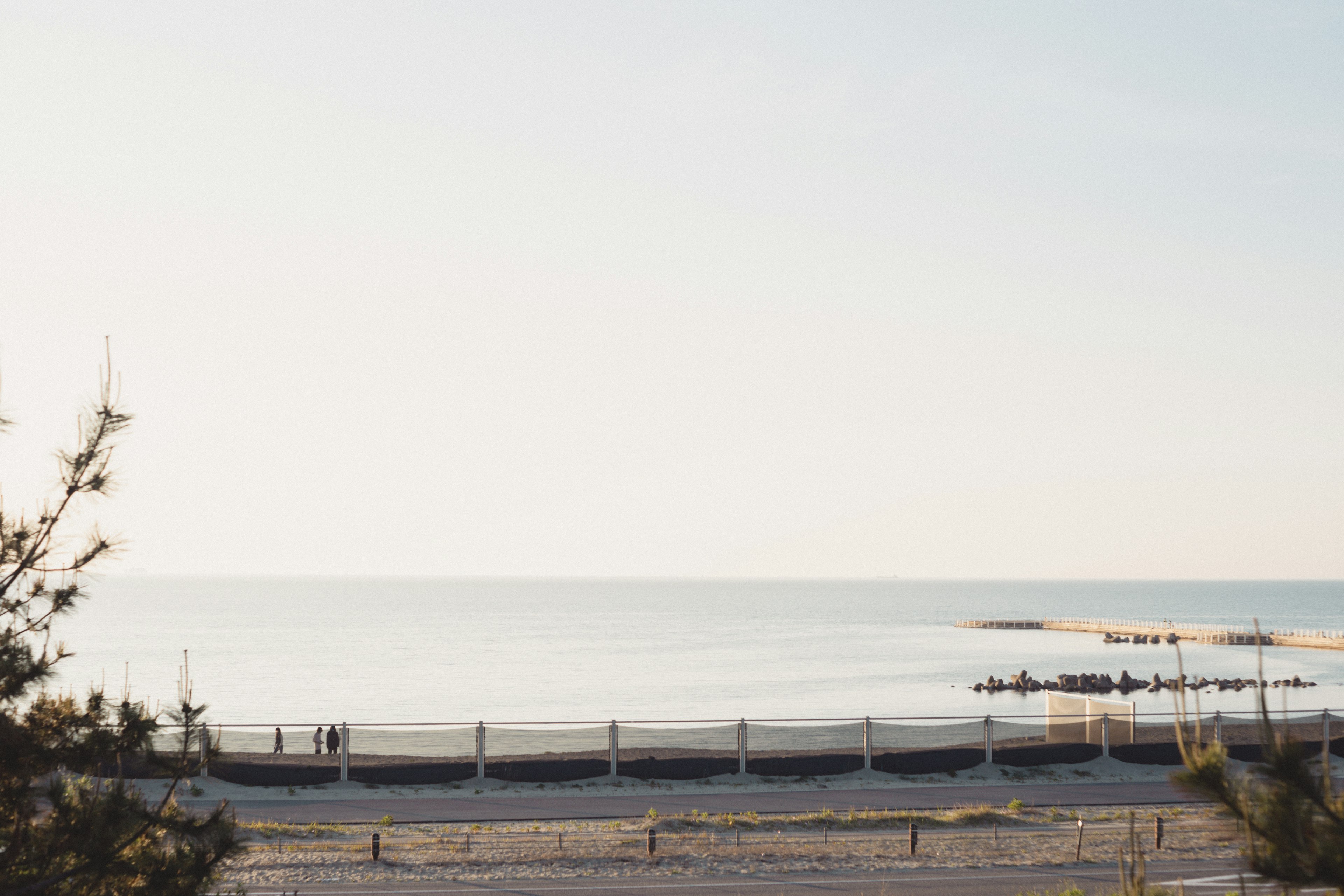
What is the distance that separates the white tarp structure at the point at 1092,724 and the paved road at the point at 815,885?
13225mm

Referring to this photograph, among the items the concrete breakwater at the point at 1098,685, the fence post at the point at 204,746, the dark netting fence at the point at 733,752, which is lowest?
the concrete breakwater at the point at 1098,685

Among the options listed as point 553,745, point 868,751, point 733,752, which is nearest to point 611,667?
point 553,745

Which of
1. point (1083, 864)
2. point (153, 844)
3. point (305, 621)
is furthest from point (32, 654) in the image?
point (305, 621)

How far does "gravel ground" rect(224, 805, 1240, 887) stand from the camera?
68.1 ft

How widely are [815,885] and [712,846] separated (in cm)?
358

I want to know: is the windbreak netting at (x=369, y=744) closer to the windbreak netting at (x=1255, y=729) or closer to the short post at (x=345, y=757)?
the short post at (x=345, y=757)

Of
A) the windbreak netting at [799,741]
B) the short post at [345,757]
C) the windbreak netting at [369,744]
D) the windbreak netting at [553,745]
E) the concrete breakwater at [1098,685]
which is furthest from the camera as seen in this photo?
the concrete breakwater at [1098,685]

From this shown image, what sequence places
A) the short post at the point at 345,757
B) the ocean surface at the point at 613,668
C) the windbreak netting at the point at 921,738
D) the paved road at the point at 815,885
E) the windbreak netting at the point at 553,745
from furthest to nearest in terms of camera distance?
the ocean surface at the point at 613,668 → the windbreak netting at the point at 921,738 → the windbreak netting at the point at 553,745 → the short post at the point at 345,757 → the paved road at the point at 815,885

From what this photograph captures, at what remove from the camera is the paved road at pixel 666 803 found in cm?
2634

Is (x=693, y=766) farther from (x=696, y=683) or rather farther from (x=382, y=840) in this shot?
(x=696, y=683)

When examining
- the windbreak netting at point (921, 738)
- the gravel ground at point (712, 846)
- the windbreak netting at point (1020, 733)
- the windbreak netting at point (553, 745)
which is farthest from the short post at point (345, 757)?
the windbreak netting at point (1020, 733)

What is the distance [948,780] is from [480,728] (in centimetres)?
1362

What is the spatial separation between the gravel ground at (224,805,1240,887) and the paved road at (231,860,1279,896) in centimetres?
47

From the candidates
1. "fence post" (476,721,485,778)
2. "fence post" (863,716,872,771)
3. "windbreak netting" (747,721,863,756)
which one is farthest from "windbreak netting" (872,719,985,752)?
"fence post" (476,721,485,778)
